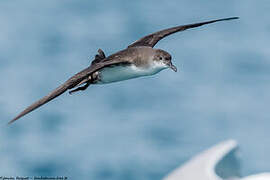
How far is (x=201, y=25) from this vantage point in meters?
18.2

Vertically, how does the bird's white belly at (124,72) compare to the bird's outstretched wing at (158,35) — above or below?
below

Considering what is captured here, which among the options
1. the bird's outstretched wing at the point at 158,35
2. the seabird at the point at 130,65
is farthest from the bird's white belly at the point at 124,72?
the bird's outstretched wing at the point at 158,35

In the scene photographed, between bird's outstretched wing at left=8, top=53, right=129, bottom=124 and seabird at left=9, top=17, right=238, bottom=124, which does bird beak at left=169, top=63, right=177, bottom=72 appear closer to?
seabird at left=9, top=17, right=238, bottom=124

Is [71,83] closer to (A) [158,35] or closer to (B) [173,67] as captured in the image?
(B) [173,67]

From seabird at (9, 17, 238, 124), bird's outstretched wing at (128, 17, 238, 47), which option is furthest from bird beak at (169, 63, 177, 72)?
bird's outstretched wing at (128, 17, 238, 47)

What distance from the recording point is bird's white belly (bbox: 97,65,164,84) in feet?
49.6

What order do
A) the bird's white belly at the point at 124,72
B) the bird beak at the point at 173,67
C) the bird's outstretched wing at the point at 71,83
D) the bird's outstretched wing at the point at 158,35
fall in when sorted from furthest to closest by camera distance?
the bird's outstretched wing at the point at 158,35 < the bird's white belly at the point at 124,72 < the bird beak at the point at 173,67 < the bird's outstretched wing at the point at 71,83

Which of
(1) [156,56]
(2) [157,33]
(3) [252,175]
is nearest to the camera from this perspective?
(3) [252,175]

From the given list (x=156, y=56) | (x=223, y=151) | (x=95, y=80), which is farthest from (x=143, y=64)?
(x=223, y=151)

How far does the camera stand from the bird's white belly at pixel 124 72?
1512 cm

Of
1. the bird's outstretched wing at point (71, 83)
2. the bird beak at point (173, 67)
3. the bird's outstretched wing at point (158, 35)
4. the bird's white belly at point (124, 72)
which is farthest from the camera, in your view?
the bird's outstretched wing at point (158, 35)

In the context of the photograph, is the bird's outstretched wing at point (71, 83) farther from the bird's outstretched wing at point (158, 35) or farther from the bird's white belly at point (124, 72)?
the bird's outstretched wing at point (158, 35)

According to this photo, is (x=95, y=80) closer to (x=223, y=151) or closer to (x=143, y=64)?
(x=143, y=64)

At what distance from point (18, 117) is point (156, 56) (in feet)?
14.3
